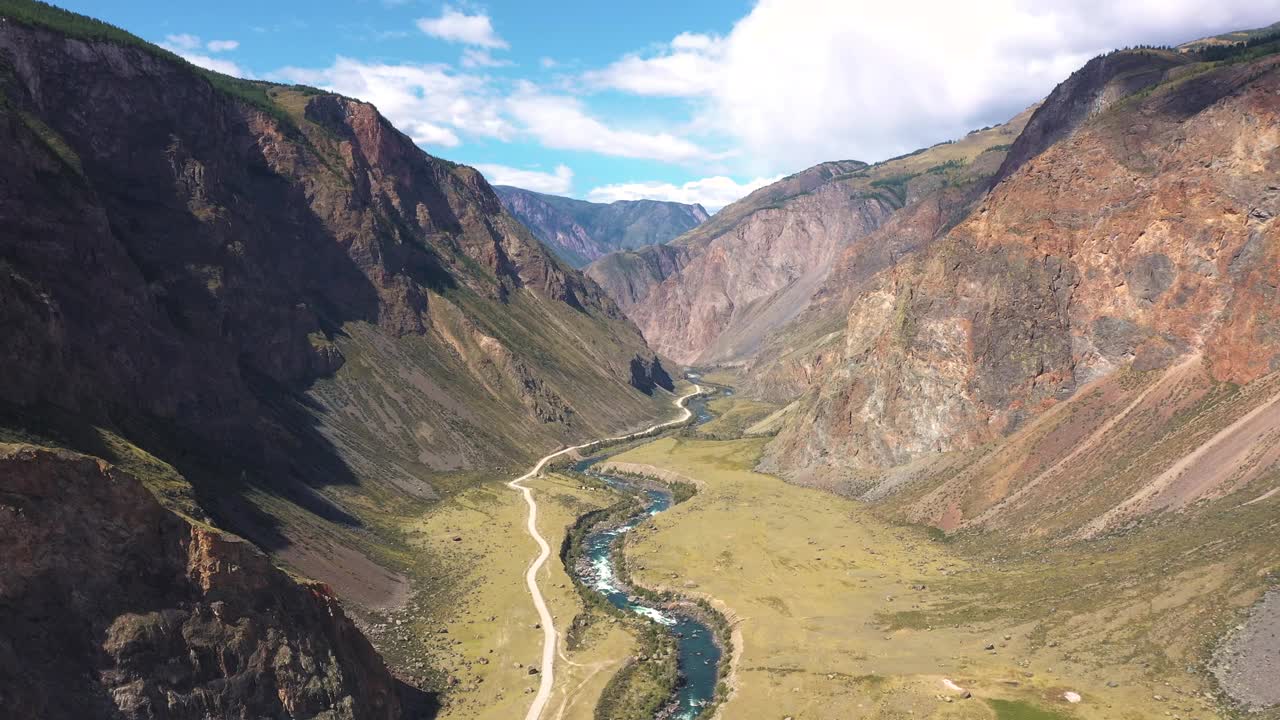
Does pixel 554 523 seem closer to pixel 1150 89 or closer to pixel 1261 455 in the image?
pixel 1261 455

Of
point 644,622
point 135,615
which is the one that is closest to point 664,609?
point 644,622

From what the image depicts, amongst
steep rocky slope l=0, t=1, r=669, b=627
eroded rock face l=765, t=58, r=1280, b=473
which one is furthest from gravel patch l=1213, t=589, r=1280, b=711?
steep rocky slope l=0, t=1, r=669, b=627

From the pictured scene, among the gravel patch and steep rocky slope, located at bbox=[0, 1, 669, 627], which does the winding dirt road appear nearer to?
steep rocky slope, located at bbox=[0, 1, 669, 627]

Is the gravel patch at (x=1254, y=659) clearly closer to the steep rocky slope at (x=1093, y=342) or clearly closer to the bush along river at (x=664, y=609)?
the steep rocky slope at (x=1093, y=342)

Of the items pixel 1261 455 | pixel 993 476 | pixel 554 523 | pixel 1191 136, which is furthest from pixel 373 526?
pixel 1191 136

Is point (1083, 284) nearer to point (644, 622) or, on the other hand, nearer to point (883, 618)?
point (883, 618)

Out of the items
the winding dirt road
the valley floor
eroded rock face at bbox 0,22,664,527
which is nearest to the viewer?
the valley floor

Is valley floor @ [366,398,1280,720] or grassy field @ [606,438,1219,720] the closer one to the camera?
grassy field @ [606,438,1219,720]
